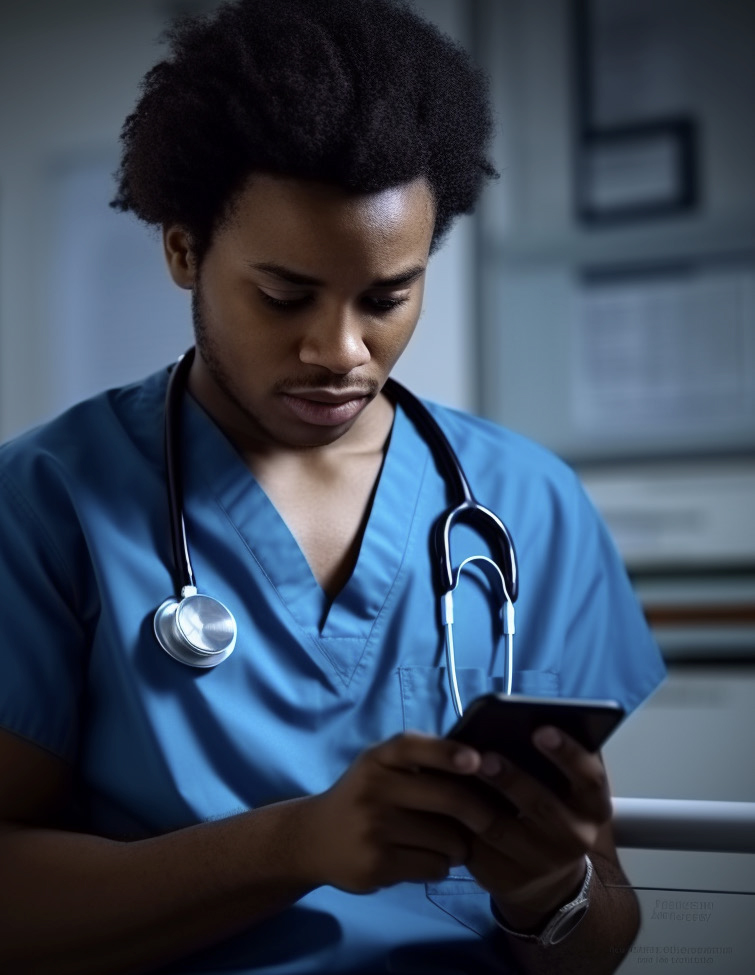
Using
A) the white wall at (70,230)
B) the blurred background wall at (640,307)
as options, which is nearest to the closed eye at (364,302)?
the blurred background wall at (640,307)

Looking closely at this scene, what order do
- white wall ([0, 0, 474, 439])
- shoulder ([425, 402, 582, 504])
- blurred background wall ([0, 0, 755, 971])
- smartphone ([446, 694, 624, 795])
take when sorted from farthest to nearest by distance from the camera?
white wall ([0, 0, 474, 439]) → blurred background wall ([0, 0, 755, 971]) → shoulder ([425, 402, 582, 504]) → smartphone ([446, 694, 624, 795])

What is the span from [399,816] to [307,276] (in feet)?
1.24

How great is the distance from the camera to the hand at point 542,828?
0.62 metres

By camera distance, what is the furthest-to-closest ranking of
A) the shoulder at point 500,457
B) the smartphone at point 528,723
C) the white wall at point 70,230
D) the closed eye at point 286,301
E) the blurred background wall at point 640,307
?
1. the white wall at point 70,230
2. the blurred background wall at point 640,307
3. the shoulder at point 500,457
4. the closed eye at point 286,301
5. the smartphone at point 528,723

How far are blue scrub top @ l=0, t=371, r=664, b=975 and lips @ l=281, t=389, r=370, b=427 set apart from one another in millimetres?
87

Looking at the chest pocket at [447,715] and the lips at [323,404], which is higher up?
the lips at [323,404]

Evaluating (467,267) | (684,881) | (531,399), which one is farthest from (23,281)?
(684,881)

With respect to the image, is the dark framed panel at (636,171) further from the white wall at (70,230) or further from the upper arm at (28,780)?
the upper arm at (28,780)

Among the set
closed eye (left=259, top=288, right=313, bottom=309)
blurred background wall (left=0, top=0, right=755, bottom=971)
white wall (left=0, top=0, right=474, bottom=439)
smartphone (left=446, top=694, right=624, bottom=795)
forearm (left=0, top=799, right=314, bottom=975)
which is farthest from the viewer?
white wall (left=0, top=0, right=474, bottom=439)

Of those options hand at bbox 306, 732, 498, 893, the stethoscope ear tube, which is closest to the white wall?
the stethoscope ear tube

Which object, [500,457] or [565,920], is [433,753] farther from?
[500,457]

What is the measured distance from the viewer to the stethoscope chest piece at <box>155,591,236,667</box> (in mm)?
809

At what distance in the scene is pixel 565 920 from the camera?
2.53 feet

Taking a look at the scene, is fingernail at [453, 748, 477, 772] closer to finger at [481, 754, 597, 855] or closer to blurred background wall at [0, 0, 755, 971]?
finger at [481, 754, 597, 855]
